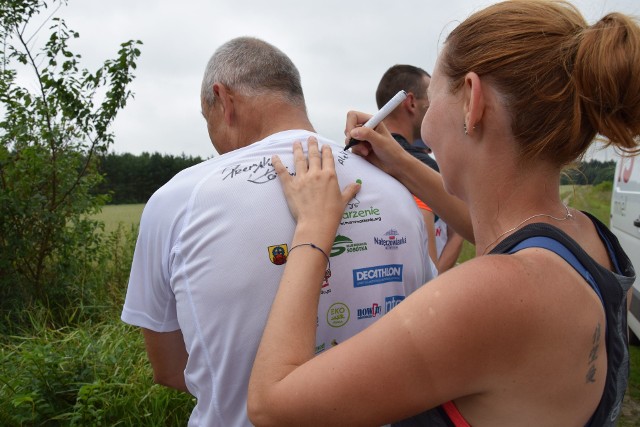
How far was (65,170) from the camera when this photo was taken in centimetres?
599

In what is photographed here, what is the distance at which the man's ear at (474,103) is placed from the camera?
47.3 inches

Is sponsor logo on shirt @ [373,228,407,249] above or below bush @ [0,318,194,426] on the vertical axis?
above

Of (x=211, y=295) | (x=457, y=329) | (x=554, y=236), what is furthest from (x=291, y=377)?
(x=554, y=236)

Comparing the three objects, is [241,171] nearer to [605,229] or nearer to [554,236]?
[554,236]

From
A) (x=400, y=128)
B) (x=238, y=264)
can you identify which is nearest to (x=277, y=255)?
(x=238, y=264)

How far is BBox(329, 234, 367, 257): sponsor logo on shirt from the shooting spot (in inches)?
63.4

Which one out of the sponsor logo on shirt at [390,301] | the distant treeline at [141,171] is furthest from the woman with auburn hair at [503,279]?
the distant treeline at [141,171]

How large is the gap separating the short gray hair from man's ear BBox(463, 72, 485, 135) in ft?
2.87

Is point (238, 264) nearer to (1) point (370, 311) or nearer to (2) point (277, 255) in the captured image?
(2) point (277, 255)

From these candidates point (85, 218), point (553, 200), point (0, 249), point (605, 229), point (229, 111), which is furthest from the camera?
point (85, 218)

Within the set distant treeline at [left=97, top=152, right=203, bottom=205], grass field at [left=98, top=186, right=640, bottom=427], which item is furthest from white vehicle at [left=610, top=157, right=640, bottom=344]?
distant treeline at [left=97, top=152, right=203, bottom=205]

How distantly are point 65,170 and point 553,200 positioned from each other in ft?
18.8

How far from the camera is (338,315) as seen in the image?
162 cm

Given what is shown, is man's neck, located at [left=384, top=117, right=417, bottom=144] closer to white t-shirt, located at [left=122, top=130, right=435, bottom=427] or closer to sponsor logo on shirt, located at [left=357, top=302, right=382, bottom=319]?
white t-shirt, located at [left=122, top=130, right=435, bottom=427]
